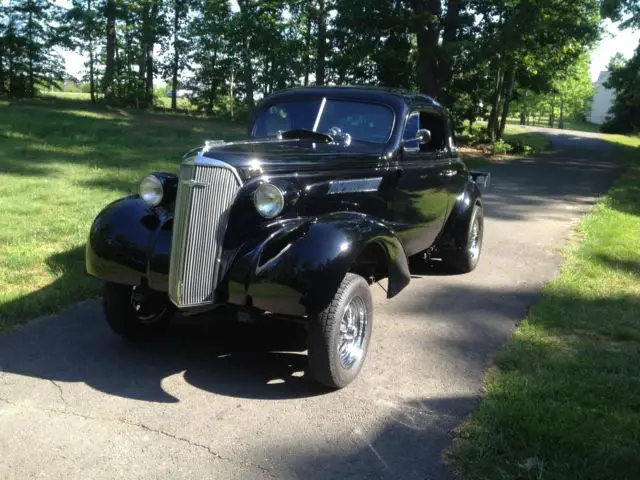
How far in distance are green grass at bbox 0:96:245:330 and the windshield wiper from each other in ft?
7.45

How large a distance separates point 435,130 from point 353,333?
2.80m

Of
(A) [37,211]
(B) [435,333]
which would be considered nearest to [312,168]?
(B) [435,333]

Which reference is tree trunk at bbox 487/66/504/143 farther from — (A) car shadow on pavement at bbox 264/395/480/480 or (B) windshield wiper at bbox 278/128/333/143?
(A) car shadow on pavement at bbox 264/395/480/480

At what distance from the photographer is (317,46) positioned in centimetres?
2423

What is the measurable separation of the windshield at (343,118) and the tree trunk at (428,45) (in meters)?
15.8

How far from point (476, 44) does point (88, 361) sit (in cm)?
1828

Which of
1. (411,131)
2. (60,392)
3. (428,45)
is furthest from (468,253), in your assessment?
(428,45)

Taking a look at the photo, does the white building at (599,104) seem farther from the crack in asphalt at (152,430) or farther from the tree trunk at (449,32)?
the crack in asphalt at (152,430)

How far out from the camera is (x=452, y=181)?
6.05 metres

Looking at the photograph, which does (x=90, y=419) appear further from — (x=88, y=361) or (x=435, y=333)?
(x=435, y=333)

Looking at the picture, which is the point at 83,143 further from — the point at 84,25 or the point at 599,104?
the point at 599,104

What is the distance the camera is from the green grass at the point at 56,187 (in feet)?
17.4

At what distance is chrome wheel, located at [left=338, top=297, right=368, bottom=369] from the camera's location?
149 inches

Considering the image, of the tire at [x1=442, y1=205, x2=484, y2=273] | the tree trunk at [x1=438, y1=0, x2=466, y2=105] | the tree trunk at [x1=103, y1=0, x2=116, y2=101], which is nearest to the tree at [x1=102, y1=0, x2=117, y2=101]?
the tree trunk at [x1=103, y1=0, x2=116, y2=101]
